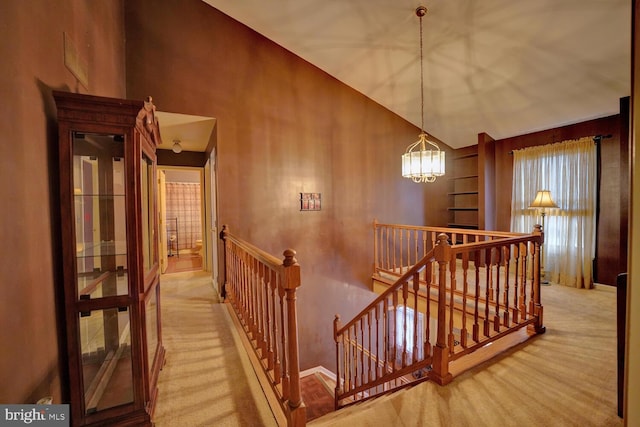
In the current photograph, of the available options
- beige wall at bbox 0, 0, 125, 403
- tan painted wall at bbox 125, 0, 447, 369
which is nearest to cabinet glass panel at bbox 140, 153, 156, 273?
beige wall at bbox 0, 0, 125, 403

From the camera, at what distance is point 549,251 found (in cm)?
434

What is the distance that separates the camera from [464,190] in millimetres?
5754

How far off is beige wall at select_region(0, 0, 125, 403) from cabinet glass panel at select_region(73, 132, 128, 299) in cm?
10

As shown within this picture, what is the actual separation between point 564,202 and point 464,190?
5.80 feet

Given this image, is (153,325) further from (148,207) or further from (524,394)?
(524,394)

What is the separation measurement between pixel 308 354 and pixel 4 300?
395 centimetres

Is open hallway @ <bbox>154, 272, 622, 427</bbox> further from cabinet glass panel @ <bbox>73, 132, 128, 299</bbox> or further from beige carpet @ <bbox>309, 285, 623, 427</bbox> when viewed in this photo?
cabinet glass panel @ <bbox>73, 132, 128, 299</bbox>

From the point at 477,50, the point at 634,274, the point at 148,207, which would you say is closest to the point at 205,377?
the point at 148,207

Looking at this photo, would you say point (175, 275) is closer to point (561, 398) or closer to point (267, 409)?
point (267, 409)

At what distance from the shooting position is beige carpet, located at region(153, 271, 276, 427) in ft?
5.45

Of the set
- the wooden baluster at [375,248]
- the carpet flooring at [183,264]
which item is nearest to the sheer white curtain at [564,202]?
the wooden baluster at [375,248]

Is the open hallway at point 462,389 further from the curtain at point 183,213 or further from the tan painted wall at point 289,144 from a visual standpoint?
the curtain at point 183,213

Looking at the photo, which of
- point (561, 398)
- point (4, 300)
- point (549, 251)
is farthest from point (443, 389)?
point (549, 251)

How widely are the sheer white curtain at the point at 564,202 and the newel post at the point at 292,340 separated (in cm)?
465
